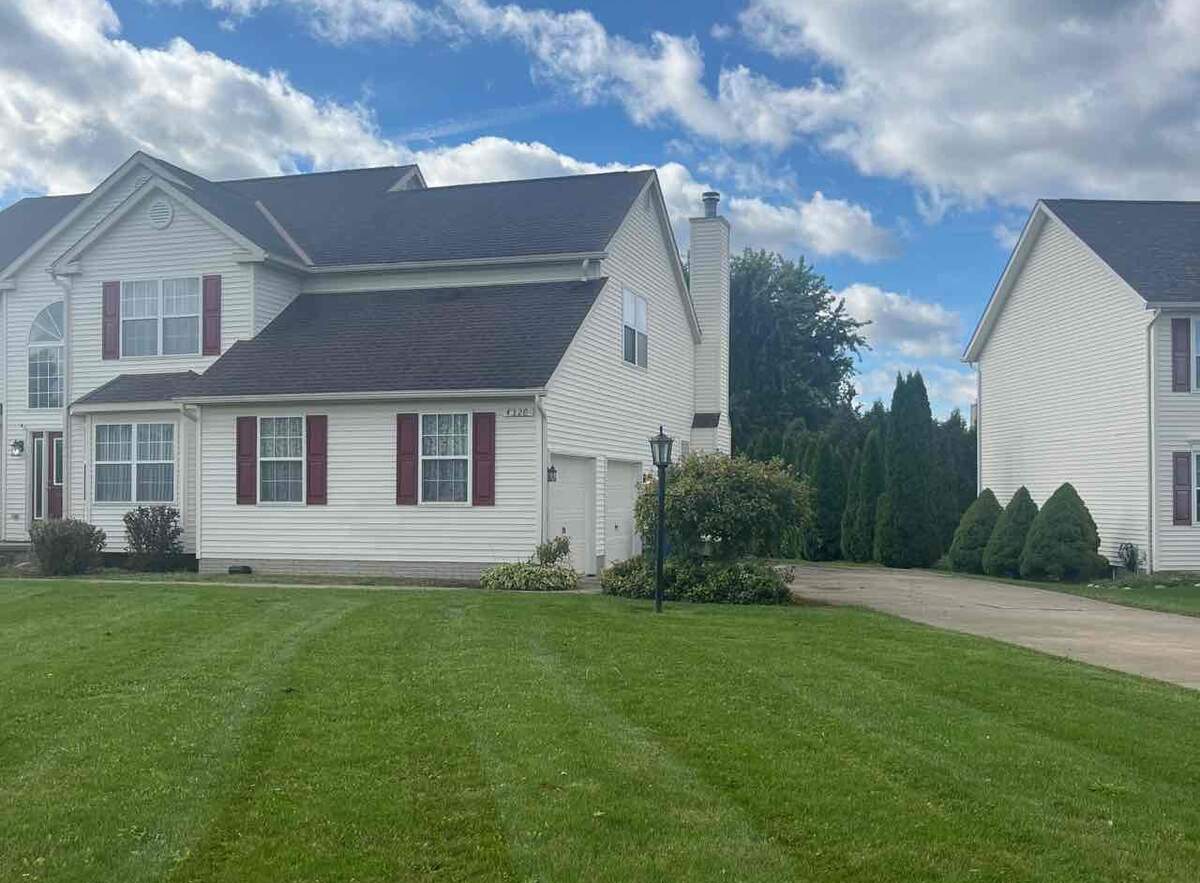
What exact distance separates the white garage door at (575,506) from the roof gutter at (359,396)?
173cm

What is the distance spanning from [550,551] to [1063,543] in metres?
10.6

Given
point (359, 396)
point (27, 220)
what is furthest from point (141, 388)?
point (27, 220)

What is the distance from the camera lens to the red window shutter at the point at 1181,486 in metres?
21.7

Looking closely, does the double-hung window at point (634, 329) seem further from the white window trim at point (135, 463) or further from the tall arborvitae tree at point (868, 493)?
the white window trim at point (135, 463)

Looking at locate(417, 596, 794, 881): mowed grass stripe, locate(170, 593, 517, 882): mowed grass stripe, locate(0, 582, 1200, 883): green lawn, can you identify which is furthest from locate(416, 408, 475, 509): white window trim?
locate(170, 593, 517, 882): mowed grass stripe

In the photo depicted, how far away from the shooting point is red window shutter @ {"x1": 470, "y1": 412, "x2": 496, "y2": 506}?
18.4 meters

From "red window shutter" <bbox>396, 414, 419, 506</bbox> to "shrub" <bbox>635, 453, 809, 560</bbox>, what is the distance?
14.1ft

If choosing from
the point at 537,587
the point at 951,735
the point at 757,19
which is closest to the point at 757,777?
the point at 951,735

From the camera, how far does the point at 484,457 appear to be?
18422mm

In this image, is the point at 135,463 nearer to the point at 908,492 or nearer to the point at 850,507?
the point at 908,492

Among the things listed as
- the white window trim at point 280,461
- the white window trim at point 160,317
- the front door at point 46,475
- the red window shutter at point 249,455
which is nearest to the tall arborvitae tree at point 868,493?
the white window trim at point 280,461

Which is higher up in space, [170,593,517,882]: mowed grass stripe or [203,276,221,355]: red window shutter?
[203,276,221,355]: red window shutter

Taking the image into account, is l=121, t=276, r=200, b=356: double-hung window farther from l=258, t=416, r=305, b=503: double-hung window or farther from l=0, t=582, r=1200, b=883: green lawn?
l=0, t=582, r=1200, b=883: green lawn

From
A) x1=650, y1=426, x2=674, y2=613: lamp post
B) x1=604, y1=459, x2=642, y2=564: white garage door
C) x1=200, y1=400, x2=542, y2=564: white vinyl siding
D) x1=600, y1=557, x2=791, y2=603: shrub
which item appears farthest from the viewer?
x1=604, y1=459, x2=642, y2=564: white garage door
